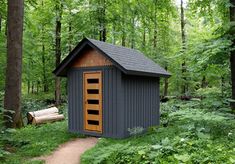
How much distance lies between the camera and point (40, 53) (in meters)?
25.0

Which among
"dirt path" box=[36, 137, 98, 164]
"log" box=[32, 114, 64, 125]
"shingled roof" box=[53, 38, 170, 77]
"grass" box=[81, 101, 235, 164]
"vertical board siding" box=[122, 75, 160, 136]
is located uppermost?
"shingled roof" box=[53, 38, 170, 77]

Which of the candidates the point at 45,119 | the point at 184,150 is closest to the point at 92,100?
the point at 45,119

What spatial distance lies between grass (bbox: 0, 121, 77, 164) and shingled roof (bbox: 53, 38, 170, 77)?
7.11 feet

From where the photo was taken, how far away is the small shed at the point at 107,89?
9219mm

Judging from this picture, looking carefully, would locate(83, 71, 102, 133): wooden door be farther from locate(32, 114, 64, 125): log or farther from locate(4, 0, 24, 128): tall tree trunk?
locate(32, 114, 64, 125): log

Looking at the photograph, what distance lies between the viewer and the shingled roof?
900 centimetres

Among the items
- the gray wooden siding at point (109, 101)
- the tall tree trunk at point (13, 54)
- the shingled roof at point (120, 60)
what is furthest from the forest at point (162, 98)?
the shingled roof at point (120, 60)

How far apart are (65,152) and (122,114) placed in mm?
2191

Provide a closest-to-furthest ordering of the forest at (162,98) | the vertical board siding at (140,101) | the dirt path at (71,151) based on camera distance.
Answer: the forest at (162,98)
the dirt path at (71,151)
the vertical board siding at (140,101)

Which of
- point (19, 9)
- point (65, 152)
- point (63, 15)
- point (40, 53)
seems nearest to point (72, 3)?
point (63, 15)

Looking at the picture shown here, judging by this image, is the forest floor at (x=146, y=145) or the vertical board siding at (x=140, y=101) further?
the vertical board siding at (x=140, y=101)

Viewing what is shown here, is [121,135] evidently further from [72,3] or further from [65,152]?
[72,3]

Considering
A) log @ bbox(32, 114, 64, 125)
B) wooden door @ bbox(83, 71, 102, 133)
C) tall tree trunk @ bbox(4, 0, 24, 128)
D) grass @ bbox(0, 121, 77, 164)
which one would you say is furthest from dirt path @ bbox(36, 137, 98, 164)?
log @ bbox(32, 114, 64, 125)

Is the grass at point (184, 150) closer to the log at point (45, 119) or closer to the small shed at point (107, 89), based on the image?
the small shed at point (107, 89)
